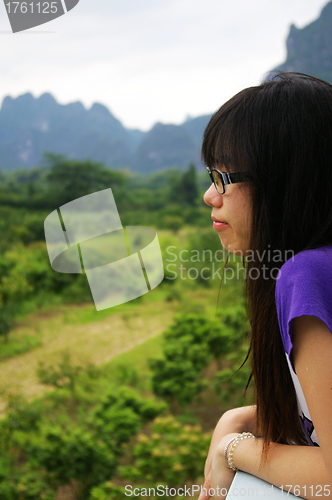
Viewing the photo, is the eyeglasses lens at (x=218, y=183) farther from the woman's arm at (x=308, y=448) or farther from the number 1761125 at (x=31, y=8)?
the number 1761125 at (x=31, y=8)

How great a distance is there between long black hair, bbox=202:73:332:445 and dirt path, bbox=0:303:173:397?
3.08m

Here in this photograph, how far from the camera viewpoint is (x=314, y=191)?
48 cm

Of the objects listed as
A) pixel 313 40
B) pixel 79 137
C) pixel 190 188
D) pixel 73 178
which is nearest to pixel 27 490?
pixel 73 178

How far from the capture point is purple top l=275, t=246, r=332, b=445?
387 millimetres

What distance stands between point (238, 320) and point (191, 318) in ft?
1.42

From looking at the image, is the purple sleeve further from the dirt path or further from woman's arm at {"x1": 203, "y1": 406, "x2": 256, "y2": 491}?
the dirt path

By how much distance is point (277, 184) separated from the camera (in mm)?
487

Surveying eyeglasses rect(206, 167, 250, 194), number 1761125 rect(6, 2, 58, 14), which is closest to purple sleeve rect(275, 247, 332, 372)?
A: eyeglasses rect(206, 167, 250, 194)

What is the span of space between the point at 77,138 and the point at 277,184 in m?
32.8

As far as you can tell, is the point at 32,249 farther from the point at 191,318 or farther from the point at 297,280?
the point at 297,280

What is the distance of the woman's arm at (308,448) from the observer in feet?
1.27

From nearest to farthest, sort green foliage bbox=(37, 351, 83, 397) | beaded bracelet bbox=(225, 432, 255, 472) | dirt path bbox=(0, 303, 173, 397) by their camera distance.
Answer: beaded bracelet bbox=(225, 432, 255, 472), green foliage bbox=(37, 351, 83, 397), dirt path bbox=(0, 303, 173, 397)

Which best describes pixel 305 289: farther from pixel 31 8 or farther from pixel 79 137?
pixel 79 137

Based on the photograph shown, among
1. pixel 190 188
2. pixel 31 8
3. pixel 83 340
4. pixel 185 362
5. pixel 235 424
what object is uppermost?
pixel 31 8
